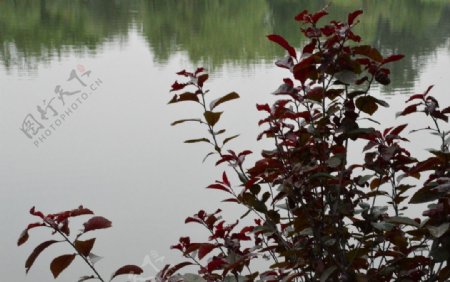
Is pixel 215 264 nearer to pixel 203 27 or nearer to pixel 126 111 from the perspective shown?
pixel 126 111

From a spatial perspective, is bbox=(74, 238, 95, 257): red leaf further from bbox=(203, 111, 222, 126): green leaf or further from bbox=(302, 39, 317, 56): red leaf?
bbox=(302, 39, 317, 56): red leaf

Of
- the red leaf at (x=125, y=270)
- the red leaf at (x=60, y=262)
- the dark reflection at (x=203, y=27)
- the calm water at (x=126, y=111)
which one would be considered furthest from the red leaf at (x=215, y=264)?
the dark reflection at (x=203, y=27)

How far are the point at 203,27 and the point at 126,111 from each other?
24.2ft

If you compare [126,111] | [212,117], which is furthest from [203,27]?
[212,117]

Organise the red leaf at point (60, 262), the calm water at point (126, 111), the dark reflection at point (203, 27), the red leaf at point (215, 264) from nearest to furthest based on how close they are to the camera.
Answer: the red leaf at point (60, 262), the red leaf at point (215, 264), the calm water at point (126, 111), the dark reflection at point (203, 27)

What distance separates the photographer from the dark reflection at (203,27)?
8117mm

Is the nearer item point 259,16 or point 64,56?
point 64,56

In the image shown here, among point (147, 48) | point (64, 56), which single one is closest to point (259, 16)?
point (147, 48)

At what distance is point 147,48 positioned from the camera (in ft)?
27.0

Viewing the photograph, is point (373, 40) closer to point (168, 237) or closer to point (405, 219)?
point (168, 237)

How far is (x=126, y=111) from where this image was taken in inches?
197

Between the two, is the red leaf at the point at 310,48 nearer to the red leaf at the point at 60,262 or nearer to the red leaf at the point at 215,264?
the red leaf at the point at 215,264

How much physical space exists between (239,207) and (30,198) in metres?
1.09

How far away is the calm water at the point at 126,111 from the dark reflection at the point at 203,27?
0.05m
